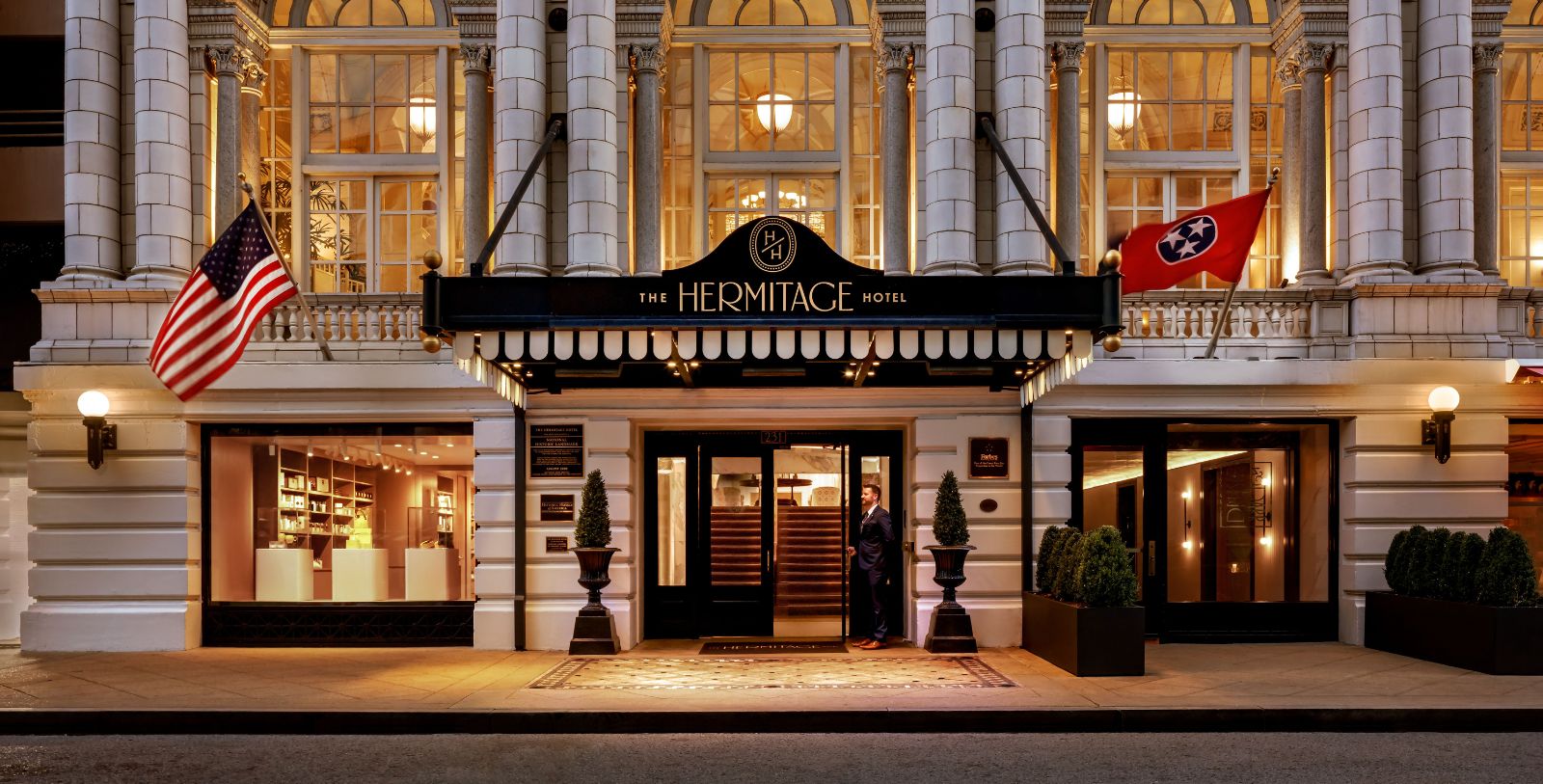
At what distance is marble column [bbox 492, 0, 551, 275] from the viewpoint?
52.0 ft

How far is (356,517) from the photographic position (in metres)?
16.4

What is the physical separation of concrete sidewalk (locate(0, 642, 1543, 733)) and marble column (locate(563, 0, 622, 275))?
5.08 metres

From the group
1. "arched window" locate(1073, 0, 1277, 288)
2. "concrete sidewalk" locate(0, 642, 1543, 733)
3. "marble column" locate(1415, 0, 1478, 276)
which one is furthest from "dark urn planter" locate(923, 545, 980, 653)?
"marble column" locate(1415, 0, 1478, 276)

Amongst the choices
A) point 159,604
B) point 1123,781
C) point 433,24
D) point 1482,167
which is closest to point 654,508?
point 159,604

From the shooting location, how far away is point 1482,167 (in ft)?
55.5

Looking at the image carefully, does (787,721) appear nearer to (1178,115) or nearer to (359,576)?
(359,576)

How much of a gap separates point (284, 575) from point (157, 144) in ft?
18.8

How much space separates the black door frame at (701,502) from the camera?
16.8 m

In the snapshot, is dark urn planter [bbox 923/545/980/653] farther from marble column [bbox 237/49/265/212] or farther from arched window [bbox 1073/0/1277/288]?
marble column [bbox 237/49/265/212]

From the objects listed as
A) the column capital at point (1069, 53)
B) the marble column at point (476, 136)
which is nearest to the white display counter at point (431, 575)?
the marble column at point (476, 136)

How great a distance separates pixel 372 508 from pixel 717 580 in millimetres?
4626

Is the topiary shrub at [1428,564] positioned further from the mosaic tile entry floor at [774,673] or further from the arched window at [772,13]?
the arched window at [772,13]

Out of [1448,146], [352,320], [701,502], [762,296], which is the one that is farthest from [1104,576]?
[352,320]

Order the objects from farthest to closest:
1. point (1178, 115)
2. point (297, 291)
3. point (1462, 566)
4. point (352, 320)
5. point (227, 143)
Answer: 1. point (1178, 115)
2. point (227, 143)
3. point (352, 320)
4. point (297, 291)
5. point (1462, 566)
